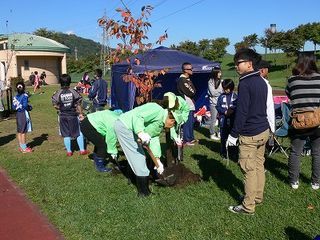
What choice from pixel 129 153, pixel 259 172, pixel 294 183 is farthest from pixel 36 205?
pixel 294 183

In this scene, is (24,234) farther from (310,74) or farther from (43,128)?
(43,128)

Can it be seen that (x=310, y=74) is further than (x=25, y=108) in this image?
No

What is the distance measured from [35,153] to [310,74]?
6167 mm

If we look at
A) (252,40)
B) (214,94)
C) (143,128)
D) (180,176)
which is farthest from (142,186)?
(252,40)

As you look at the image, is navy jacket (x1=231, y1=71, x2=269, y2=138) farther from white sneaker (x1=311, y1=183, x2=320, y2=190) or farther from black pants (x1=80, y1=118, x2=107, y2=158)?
black pants (x1=80, y1=118, x2=107, y2=158)

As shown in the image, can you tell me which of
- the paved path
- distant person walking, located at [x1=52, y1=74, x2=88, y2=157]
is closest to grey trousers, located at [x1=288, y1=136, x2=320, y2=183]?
the paved path

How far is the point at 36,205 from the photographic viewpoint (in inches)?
230

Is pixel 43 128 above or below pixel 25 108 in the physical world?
below

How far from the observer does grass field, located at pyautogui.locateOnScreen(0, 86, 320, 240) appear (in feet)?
15.5

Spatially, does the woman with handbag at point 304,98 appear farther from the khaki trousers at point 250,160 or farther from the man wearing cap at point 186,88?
the man wearing cap at point 186,88

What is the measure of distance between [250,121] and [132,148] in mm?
1681

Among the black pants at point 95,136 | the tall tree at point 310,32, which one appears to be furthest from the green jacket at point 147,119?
the tall tree at point 310,32

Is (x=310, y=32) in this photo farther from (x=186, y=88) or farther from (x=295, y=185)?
(x=295, y=185)

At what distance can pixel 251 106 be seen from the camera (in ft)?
15.6
